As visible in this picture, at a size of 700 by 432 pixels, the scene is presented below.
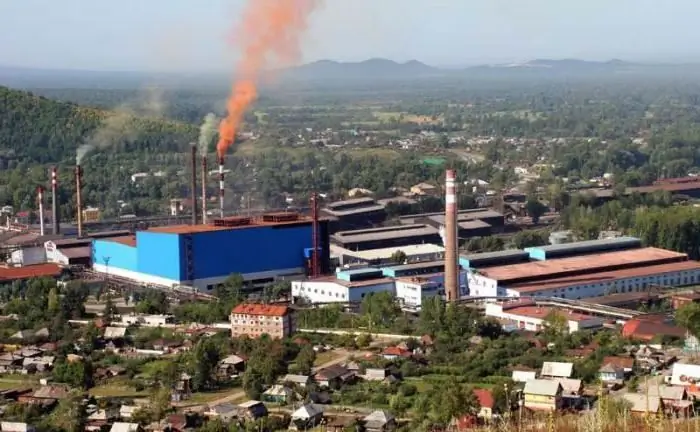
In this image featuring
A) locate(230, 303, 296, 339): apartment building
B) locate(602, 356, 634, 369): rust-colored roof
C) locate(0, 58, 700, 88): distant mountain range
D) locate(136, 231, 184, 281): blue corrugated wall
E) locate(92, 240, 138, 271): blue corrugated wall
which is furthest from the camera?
locate(0, 58, 700, 88): distant mountain range

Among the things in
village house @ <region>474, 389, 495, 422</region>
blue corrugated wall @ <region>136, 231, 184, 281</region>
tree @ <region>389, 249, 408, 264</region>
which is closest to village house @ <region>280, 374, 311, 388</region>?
village house @ <region>474, 389, 495, 422</region>

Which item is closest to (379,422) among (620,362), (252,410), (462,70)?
(252,410)

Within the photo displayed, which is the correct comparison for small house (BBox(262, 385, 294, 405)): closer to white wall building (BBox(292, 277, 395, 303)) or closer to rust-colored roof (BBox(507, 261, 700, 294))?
white wall building (BBox(292, 277, 395, 303))

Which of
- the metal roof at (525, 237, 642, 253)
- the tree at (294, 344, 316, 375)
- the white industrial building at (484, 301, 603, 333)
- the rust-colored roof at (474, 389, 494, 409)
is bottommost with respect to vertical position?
the white industrial building at (484, 301, 603, 333)

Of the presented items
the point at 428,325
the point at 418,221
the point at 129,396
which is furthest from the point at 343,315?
the point at 418,221

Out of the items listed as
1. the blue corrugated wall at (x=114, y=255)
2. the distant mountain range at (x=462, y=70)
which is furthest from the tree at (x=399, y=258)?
the distant mountain range at (x=462, y=70)

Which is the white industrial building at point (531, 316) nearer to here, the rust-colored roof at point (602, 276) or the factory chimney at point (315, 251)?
the rust-colored roof at point (602, 276)
